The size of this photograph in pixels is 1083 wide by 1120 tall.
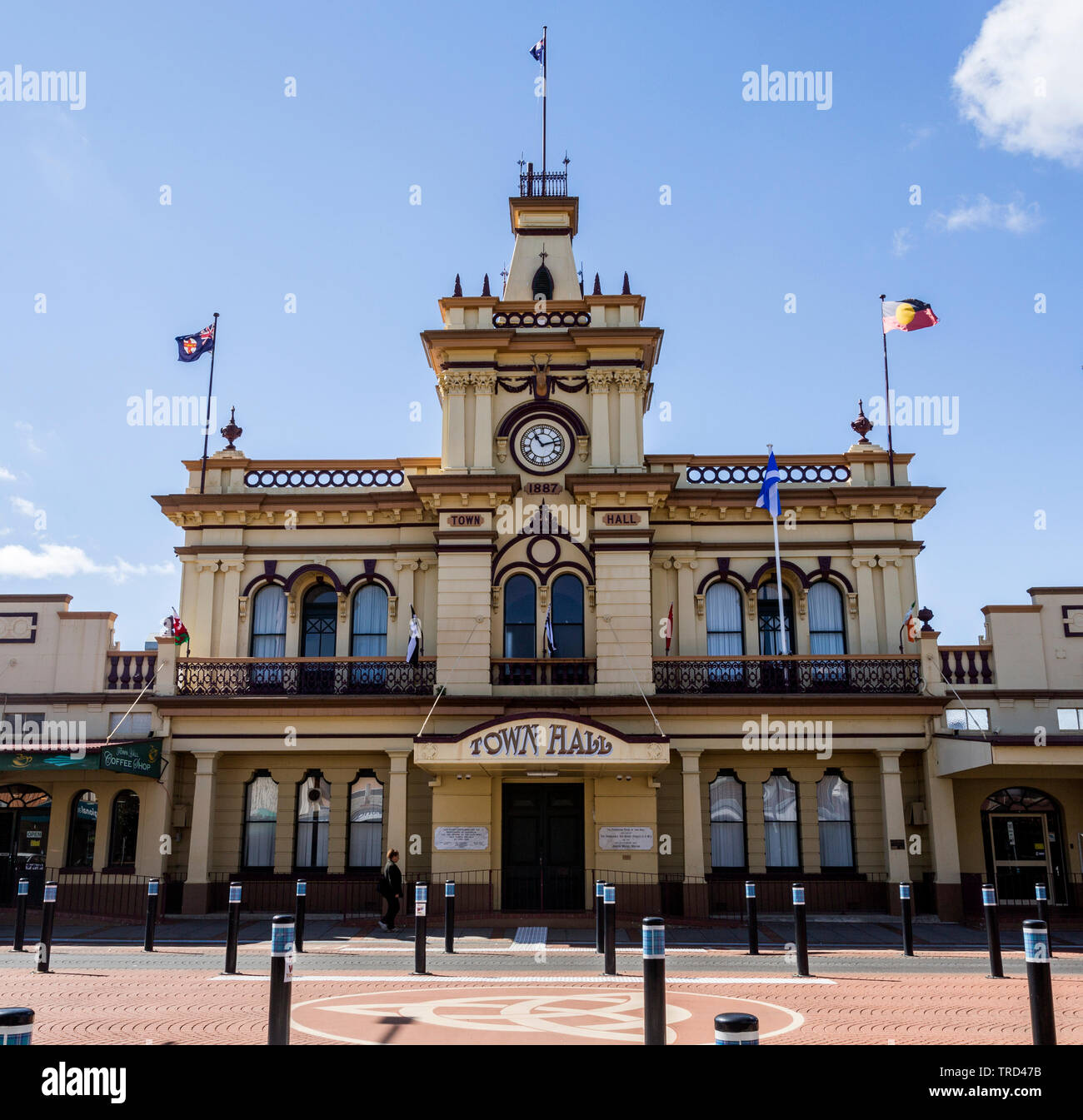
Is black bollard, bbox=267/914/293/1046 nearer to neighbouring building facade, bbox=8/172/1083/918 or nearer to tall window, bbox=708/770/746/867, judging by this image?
neighbouring building facade, bbox=8/172/1083/918

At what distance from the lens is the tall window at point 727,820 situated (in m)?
25.3

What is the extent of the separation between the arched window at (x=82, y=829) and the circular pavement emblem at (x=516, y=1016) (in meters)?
15.0

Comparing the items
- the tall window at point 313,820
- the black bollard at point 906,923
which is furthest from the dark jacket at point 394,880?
the black bollard at point 906,923

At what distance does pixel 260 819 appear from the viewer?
25.9 m

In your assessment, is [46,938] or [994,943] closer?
[994,943]

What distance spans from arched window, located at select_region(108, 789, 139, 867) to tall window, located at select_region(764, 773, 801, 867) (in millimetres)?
14504

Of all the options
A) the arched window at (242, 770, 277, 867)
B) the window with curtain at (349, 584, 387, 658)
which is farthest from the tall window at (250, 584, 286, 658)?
the arched window at (242, 770, 277, 867)

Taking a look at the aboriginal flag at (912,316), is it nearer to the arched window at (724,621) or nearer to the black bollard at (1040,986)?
the arched window at (724,621)

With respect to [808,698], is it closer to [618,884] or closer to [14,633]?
[618,884]

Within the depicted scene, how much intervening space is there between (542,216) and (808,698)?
581 inches

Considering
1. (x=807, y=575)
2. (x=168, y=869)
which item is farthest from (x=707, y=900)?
(x=168, y=869)

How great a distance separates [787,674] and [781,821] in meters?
3.43

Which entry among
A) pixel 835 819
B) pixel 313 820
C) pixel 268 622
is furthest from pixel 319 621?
pixel 835 819

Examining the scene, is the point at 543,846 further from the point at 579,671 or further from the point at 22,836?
the point at 22,836
